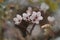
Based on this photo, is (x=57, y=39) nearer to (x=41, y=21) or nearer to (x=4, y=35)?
(x=41, y=21)

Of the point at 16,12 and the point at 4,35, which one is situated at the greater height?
the point at 16,12

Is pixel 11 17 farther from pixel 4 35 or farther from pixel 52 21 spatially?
pixel 52 21

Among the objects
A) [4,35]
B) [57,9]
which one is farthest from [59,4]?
[4,35]

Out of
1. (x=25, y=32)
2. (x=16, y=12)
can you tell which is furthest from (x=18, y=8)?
(x=25, y=32)

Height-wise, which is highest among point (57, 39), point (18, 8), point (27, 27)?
point (18, 8)

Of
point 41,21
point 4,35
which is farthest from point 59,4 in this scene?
point 4,35

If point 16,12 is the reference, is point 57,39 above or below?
below

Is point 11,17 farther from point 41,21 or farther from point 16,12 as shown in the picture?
point 41,21

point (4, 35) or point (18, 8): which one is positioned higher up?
point (18, 8)
